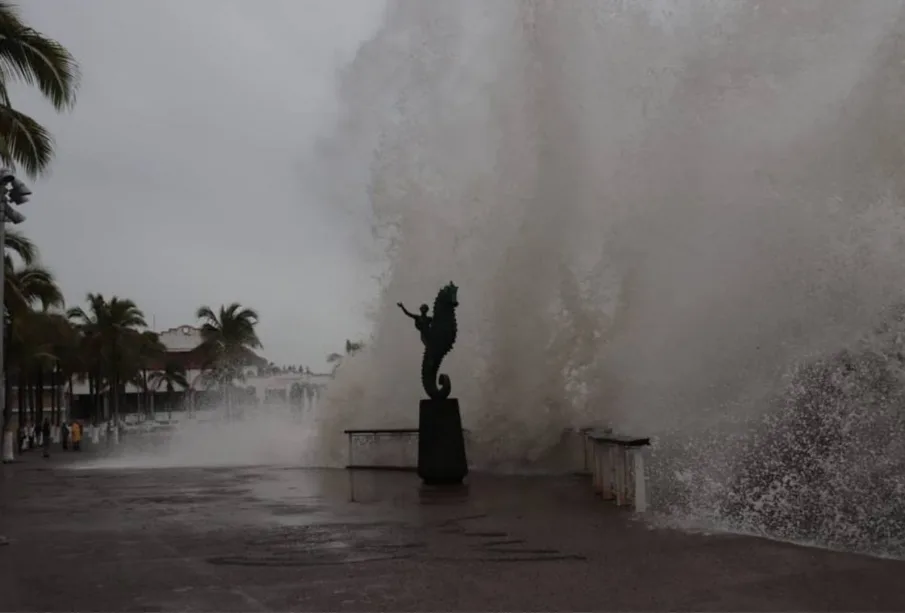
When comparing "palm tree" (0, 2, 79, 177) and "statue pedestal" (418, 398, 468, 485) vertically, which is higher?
"palm tree" (0, 2, 79, 177)

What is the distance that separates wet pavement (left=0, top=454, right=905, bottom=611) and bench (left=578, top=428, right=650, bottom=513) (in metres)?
0.30

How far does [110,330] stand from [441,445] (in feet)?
171

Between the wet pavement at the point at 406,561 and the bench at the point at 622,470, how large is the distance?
0.99ft

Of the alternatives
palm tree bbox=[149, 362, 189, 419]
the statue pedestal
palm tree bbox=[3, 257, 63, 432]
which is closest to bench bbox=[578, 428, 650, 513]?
the statue pedestal

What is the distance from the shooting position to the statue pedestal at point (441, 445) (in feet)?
47.4

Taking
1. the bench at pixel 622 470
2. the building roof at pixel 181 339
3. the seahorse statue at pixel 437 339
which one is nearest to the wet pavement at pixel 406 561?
the bench at pixel 622 470

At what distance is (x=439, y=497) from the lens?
1286 cm

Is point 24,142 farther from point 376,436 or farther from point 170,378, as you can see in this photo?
point 170,378

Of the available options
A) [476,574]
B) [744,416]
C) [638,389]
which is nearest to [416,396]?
[638,389]

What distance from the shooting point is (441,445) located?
Result: 568 inches

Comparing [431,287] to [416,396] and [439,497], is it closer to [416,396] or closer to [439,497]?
[416,396]

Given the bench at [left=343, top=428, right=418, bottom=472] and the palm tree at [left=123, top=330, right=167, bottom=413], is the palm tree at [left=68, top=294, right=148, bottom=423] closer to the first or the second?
the palm tree at [left=123, top=330, right=167, bottom=413]

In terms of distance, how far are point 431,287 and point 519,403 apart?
3.86 meters

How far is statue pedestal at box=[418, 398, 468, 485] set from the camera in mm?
14438
